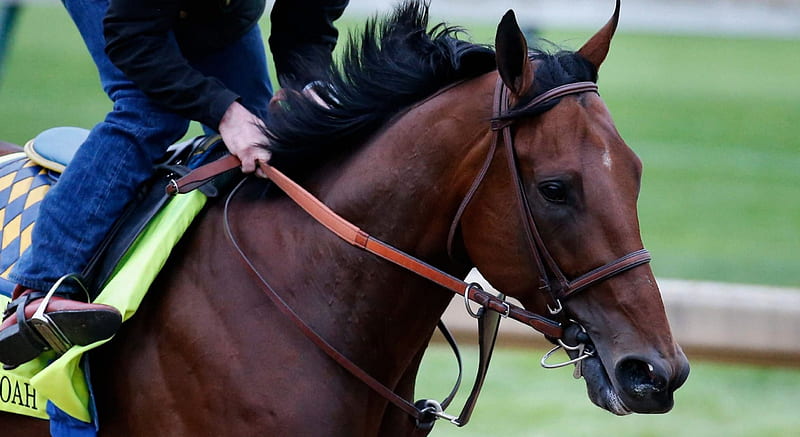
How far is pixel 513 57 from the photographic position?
8.50 ft

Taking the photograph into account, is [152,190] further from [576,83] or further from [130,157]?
[576,83]

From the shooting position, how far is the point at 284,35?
336 cm

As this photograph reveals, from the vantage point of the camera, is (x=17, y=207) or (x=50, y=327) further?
(x=17, y=207)

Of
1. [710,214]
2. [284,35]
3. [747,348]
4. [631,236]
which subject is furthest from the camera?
[710,214]

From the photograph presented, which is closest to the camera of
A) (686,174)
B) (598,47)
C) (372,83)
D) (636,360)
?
(636,360)

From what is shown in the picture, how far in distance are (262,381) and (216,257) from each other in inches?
14.4

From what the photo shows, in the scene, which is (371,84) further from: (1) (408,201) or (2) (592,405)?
(2) (592,405)

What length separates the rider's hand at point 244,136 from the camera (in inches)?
117

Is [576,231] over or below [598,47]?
below

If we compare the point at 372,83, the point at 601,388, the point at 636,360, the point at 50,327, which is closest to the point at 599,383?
the point at 601,388

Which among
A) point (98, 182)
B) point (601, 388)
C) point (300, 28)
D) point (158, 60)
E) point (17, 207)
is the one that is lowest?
point (601, 388)

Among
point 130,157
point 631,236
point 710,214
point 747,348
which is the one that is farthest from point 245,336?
point 710,214

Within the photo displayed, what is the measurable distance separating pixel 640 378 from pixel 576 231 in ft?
1.18

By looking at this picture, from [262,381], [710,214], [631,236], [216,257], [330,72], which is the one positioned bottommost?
[710,214]
